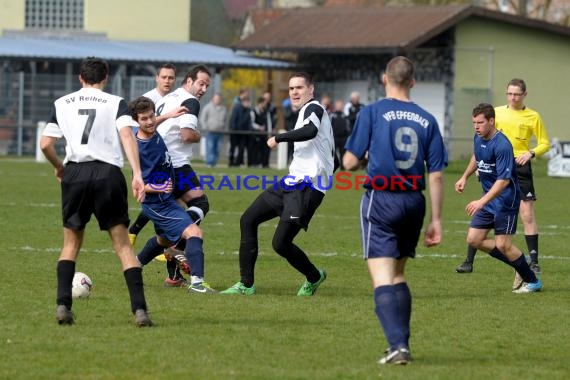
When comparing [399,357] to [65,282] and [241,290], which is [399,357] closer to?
[65,282]

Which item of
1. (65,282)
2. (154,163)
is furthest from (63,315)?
(154,163)

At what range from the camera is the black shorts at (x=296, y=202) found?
469 inches

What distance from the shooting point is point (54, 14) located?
47.2 meters

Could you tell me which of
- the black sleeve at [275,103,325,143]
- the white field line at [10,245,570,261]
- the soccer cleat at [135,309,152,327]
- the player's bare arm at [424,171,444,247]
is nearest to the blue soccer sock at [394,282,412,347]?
the player's bare arm at [424,171,444,247]

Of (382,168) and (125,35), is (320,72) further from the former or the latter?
(382,168)

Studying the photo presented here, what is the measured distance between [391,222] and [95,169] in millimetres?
2309

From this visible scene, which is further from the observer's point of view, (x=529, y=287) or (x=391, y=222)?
(x=529, y=287)

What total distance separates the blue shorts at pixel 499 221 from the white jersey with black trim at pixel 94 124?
4415 mm

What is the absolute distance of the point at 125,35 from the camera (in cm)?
4794

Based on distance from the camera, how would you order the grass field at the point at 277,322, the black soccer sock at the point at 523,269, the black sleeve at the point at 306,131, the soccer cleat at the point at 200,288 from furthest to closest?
the black soccer sock at the point at 523,269 < the soccer cleat at the point at 200,288 < the black sleeve at the point at 306,131 < the grass field at the point at 277,322

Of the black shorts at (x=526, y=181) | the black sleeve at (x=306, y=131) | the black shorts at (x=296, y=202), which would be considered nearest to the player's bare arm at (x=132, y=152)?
the black sleeve at (x=306, y=131)

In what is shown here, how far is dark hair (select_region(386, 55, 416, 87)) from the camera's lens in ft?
28.1

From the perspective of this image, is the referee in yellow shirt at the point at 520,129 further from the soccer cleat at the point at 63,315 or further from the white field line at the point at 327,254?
the soccer cleat at the point at 63,315

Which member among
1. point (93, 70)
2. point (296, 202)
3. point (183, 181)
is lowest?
point (296, 202)
